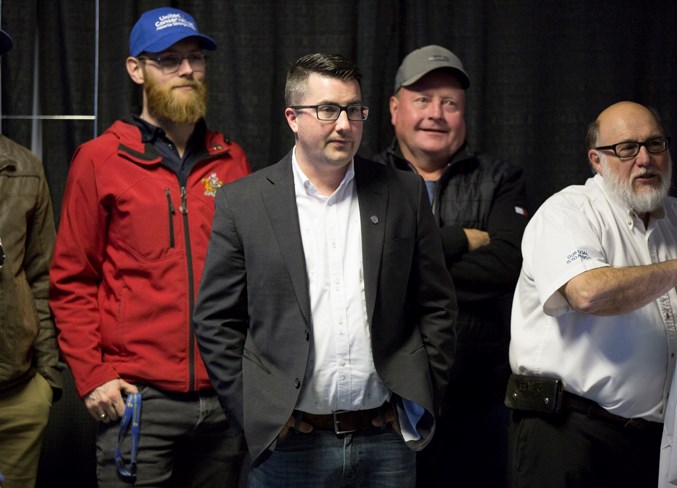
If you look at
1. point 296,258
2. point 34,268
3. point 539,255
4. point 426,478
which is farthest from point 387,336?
point 34,268

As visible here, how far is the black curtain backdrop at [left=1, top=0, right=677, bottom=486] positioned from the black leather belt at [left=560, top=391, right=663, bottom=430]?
1320 millimetres

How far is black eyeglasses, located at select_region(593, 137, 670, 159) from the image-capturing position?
2646mm

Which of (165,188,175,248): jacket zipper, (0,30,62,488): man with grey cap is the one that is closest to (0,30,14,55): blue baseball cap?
(0,30,62,488): man with grey cap

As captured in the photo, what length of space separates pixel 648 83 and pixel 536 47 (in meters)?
0.46

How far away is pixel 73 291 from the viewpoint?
2.79 m

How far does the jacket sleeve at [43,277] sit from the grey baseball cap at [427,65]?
1.24 metres

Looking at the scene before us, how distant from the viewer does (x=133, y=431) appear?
270cm

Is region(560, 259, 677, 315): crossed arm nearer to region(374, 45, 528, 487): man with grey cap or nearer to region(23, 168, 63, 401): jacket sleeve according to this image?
region(374, 45, 528, 487): man with grey cap

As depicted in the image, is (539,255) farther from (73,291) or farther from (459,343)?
(73,291)

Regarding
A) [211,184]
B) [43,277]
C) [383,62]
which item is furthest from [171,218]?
[383,62]

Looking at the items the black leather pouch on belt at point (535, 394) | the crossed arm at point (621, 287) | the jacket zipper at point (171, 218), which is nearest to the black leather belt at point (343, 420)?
the black leather pouch on belt at point (535, 394)

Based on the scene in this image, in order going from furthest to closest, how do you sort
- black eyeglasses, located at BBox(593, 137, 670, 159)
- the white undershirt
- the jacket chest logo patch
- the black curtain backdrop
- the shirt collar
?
1. the black curtain backdrop
2. the jacket chest logo patch
3. black eyeglasses, located at BBox(593, 137, 670, 159)
4. the shirt collar
5. the white undershirt

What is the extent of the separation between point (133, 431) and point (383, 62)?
177cm

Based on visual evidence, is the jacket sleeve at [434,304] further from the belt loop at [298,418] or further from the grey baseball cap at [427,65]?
the grey baseball cap at [427,65]
